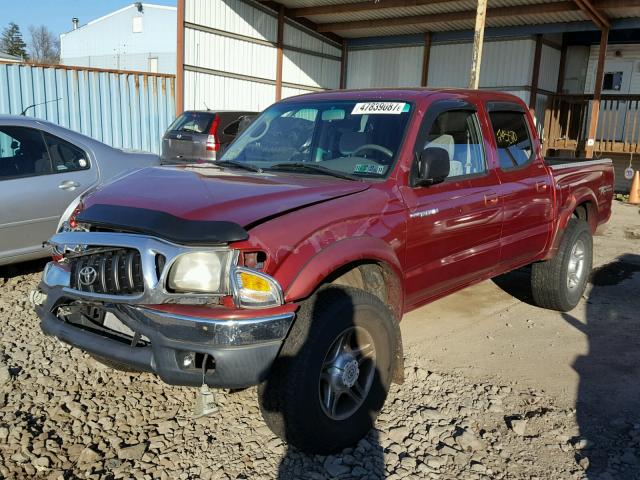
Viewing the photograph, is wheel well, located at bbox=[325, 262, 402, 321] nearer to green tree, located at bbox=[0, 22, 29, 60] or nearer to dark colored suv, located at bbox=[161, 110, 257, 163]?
dark colored suv, located at bbox=[161, 110, 257, 163]

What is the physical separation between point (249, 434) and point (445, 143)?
231cm

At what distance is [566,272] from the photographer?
17.9 feet

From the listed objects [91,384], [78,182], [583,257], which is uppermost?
[78,182]

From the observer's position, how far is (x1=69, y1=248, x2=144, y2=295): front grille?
9.12 ft

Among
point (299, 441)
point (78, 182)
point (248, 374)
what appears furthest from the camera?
point (78, 182)

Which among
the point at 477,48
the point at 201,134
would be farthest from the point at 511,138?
the point at 477,48

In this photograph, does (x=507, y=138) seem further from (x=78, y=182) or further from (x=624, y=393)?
(x=78, y=182)

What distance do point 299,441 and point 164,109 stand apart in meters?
14.2

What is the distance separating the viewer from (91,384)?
150 inches

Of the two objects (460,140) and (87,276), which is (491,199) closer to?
(460,140)

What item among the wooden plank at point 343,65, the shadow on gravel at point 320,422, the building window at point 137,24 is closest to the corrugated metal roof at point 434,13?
the wooden plank at point 343,65

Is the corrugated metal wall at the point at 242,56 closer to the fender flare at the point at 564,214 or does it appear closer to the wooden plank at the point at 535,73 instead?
the wooden plank at the point at 535,73

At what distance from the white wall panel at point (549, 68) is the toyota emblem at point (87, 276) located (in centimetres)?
1684

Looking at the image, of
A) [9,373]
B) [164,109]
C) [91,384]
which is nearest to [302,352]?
[91,384]
